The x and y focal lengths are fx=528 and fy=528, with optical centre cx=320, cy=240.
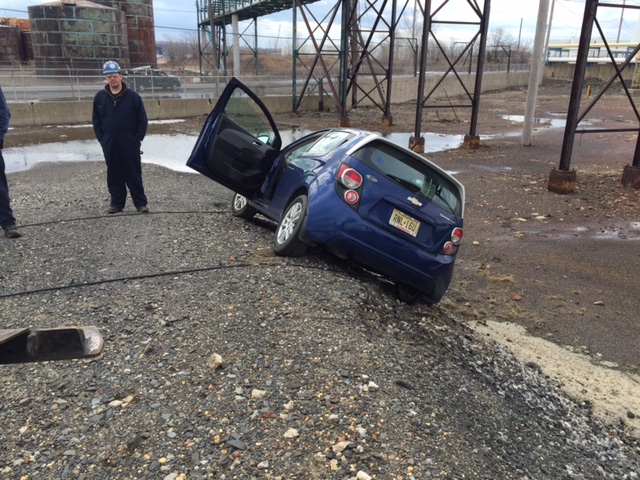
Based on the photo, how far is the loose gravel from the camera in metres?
2.70

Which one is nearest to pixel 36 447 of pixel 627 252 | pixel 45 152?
pixel 627 252

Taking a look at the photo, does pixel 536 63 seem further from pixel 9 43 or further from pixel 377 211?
pixel 9 43

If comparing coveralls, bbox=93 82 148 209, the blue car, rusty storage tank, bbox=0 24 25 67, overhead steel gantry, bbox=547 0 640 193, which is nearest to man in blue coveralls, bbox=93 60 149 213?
coveralls, bbox=93 82 148 209

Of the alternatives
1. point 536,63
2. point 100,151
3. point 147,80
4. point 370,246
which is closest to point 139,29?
point 147,80

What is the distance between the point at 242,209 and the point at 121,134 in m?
1.79

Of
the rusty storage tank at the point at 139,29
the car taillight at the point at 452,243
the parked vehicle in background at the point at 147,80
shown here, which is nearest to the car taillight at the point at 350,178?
the car taillight at the point at 452,243

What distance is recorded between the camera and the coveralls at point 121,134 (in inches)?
261

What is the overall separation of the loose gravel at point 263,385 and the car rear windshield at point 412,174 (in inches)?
39.9

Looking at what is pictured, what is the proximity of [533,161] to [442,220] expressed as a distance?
1043 centimetres

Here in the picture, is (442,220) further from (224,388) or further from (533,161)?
(533,161)

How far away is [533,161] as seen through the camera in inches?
559

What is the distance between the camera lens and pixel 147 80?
1051 inches

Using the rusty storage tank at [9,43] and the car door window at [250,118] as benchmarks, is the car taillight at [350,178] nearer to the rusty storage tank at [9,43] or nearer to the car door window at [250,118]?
the car door window at [250,118]

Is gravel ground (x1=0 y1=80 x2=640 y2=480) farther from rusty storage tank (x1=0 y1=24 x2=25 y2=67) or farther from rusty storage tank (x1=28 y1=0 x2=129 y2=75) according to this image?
rusty storage tank (x1=0 y1=24 x2=25 y2=67)
